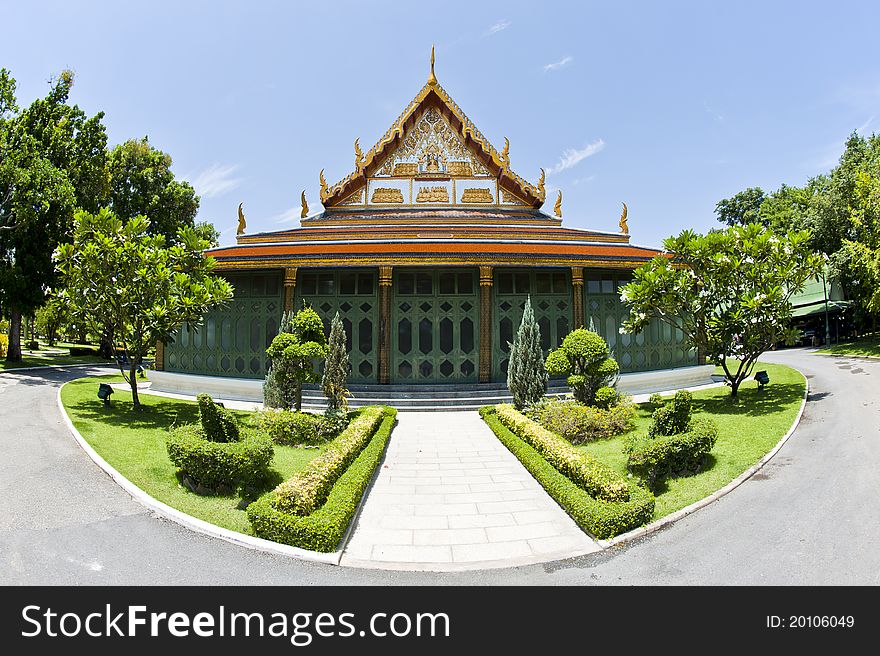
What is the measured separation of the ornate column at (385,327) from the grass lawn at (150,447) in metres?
5.41

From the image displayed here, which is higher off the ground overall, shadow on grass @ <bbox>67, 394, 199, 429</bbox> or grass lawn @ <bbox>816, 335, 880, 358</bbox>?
grass lawn @ <bbox>816, 335, 880, 358</bbox>

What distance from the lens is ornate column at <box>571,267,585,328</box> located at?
62.5 ft

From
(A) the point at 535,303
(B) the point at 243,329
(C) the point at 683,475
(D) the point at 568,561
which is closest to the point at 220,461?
(D) the point at 568,561

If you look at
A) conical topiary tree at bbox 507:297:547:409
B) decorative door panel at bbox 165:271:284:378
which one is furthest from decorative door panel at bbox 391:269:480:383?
decorative door panel at bbox 165:271:284:378

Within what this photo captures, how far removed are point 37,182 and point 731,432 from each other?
109 ft

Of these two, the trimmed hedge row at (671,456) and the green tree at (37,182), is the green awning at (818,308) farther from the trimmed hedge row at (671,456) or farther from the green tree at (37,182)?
the green tree at (37,182)

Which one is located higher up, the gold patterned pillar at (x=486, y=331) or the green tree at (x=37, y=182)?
the green tree at (x=37, y=182)

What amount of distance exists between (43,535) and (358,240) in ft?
47.7

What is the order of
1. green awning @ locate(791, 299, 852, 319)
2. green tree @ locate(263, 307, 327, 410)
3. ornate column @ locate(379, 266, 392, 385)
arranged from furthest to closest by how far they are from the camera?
1. green awning @ locate(791, 299, 852, 319)
2. ornate column @ locate(379, 266, 392, 385)
3. green tree @ locate(263, 307, 327, 410)

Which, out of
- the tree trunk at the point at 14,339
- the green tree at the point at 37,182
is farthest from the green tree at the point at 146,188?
the tree trunk at the point at 14,339

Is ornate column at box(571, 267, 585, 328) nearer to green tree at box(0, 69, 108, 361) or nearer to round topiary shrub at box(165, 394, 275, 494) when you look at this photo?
round topiary shrub at box(165, 394, 275, 494)

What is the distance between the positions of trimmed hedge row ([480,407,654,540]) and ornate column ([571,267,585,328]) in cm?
1070

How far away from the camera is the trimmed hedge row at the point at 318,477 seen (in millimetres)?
7160

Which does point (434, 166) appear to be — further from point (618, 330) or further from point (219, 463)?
point (219, 463)
